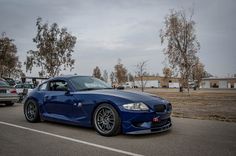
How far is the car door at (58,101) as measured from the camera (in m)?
6.98

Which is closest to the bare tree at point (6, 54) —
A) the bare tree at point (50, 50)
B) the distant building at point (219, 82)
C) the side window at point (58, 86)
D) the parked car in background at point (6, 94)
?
the bare tree at point (50, 50)

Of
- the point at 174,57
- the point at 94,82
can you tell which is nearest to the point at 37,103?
the point at 94,82

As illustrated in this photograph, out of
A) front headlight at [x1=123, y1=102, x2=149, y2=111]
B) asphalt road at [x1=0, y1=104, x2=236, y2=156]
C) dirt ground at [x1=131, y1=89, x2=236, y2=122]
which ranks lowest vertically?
asphalt road at [x1=0, y1=104, x2=236, y2=156]

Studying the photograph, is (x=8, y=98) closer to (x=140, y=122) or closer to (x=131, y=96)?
(x=131, y=96)

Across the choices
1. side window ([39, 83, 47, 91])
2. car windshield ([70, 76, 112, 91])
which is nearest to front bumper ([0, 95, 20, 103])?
side window ([39, 83, 47, 91])

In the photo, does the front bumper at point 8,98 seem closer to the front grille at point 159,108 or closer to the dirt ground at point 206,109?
the dirt ground at point 206,109

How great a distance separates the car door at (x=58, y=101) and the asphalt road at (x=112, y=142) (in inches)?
15.8

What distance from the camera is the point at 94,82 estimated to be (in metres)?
7.56

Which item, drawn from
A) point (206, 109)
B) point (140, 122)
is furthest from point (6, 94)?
point (140, 122)

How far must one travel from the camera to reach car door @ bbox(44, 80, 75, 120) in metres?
6.98

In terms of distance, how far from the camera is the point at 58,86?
7.67 meters

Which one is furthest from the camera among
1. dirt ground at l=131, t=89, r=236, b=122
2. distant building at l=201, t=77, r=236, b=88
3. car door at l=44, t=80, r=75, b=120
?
distant building at l=201, t=77, r=236, b=88

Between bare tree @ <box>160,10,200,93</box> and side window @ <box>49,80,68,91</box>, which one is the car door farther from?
bare tree @ <box>160,10,200,93</box>

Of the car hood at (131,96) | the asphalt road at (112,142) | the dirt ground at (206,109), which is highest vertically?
the car hood at (131,96)
